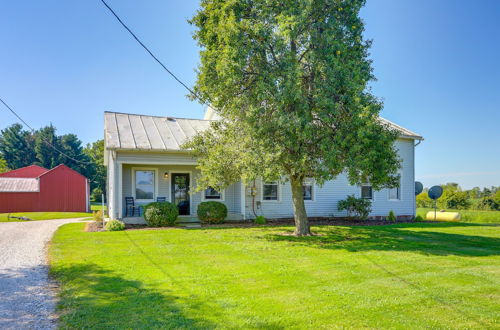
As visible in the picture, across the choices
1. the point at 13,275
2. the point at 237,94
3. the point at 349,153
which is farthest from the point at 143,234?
the point at 349,153

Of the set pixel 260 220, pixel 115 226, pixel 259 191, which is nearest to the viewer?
pixel 115 226

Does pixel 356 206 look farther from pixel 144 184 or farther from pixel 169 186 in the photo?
pixel 144 184

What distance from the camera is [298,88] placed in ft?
26.8

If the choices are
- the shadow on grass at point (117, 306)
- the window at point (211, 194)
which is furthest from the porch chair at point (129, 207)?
the shadow on grass at point (117, 306)

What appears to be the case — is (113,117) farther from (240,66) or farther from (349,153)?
(349,153)

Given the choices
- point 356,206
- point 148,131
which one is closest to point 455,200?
point 356,206

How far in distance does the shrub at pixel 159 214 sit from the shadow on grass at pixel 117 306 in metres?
6.72

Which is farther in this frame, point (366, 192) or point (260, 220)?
point (366, 192)

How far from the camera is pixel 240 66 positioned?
8.31 metres

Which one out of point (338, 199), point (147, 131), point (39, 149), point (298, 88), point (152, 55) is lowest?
point (338, 199)

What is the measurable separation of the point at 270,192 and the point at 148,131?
6272 mm

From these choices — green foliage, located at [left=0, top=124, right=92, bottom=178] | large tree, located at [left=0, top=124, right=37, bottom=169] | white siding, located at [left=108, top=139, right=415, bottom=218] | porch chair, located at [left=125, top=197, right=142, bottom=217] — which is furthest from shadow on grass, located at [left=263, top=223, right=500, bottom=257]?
large tree, located at [left=0, top=124, right=37, bottom=169]

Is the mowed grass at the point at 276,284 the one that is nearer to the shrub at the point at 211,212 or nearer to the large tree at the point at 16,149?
the shrub at the point at 211,212

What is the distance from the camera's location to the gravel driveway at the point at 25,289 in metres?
3.70
